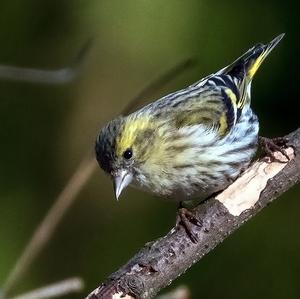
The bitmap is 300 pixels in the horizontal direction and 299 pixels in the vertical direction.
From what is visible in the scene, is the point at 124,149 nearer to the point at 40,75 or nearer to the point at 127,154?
the point at 127,154

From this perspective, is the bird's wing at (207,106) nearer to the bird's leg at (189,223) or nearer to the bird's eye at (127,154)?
the bird's eye at (127,154)

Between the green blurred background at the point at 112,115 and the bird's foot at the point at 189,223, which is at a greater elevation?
the bird's foot at the point at 189,223

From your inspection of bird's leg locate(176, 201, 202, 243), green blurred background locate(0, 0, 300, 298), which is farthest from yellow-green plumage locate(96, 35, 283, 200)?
green blurred background locate(0, 0, 300, 298)

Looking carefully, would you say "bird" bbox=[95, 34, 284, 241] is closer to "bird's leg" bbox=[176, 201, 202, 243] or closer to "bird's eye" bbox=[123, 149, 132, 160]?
"bird's eye" bbox=[123, 149, 132, 160]

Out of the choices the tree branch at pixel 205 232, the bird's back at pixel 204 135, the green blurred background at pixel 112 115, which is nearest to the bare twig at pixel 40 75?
the bird's back at pixel 204 135

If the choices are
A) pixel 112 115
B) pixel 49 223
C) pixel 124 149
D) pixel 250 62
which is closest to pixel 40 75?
pixel 124 149

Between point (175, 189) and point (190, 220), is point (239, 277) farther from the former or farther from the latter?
point (190, 220)
